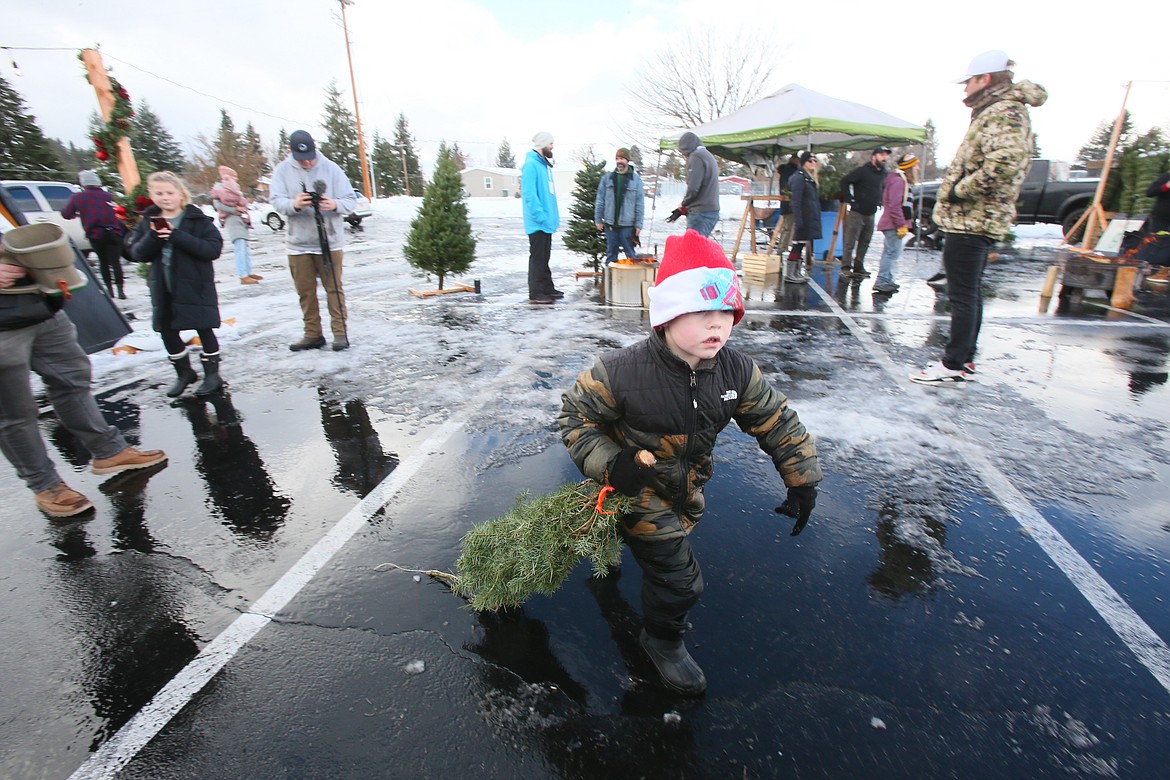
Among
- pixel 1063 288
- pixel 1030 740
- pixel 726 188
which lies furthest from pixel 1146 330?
pixel 726 188

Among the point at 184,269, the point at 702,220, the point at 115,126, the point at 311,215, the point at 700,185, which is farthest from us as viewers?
the point at 702,220

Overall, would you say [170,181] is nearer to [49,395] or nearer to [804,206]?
[49,395]

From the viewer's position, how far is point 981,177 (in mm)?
4590

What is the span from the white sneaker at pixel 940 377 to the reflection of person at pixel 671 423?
141 inches

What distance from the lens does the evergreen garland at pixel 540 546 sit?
2.17m

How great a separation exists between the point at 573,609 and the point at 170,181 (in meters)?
4.75

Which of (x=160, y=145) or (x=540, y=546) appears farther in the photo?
(x=160, y=145)

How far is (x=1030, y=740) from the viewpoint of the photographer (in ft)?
6.34

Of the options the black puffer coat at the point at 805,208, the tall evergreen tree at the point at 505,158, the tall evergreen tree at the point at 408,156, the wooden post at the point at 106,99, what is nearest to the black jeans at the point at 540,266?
the black puffer coat at the point at 805,208

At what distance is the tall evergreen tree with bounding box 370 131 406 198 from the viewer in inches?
2618

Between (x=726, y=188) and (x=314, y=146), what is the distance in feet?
145

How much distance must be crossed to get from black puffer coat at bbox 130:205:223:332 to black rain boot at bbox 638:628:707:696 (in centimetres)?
465

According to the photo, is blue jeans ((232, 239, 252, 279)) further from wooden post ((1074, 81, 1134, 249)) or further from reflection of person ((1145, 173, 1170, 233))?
wooden post ((1074, 81, 1134, 249))

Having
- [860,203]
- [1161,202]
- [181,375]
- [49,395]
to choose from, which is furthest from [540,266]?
[1161,202]
